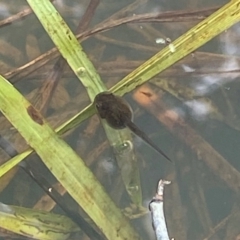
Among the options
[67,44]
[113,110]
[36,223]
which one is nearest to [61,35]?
[67,44]

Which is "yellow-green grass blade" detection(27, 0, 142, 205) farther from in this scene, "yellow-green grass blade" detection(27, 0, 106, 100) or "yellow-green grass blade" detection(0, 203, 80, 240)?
"yellow-green grass blade" detection(0, 203, 80, 240)

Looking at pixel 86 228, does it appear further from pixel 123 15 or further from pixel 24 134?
pixel 123 15

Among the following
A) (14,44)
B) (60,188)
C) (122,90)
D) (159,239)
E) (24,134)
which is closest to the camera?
(159,239)

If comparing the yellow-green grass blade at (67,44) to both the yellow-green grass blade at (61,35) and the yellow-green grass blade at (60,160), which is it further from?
the yellow-green grass blade at (60,160)

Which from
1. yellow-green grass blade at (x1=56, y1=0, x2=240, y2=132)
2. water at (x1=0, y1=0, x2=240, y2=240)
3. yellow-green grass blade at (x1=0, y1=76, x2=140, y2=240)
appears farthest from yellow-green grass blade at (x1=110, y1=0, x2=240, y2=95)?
water at (x1=0, y1=0, x2=240, y2=240)

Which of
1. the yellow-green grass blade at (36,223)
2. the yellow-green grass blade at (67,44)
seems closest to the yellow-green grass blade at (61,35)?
the yellow-green grass blade at (67,44)

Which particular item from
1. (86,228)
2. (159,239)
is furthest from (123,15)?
(159,239)
